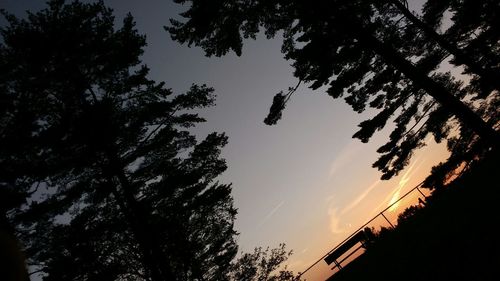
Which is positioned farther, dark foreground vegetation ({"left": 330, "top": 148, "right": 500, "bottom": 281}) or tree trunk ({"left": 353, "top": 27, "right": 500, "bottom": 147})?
tree trunk ({"left": 353, "top": 27, "right": 500, "bottom": 147})

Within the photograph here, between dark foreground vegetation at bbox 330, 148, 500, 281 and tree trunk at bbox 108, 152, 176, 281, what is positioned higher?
tree trunk at bbox 108, 152, 176, 281

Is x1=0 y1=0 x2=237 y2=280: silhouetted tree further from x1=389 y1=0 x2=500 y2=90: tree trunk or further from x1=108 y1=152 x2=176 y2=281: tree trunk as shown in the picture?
x1=389 y1=0 x2=500 y2=90: tree trunk

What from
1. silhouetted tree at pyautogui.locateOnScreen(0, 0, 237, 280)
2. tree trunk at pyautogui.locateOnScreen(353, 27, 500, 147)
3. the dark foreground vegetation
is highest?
silhouetted tree at pyautogui.locateOnScreen(0, 0, 237, 280)

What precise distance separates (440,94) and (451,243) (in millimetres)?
6836

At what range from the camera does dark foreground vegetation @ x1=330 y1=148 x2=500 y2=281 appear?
6.10 meters

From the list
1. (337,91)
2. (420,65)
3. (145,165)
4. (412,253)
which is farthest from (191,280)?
(420,65)

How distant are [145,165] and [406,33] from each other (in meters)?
13.5

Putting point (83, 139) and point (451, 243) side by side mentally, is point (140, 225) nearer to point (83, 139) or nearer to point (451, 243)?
point (83, 139)

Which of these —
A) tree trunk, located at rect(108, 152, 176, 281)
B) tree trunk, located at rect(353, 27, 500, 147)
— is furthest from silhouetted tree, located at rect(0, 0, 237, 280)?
tree trunk, located at rect(353, 27, 500, 147)

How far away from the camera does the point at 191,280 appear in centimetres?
2081

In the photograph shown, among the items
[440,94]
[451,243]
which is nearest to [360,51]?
[440,94]

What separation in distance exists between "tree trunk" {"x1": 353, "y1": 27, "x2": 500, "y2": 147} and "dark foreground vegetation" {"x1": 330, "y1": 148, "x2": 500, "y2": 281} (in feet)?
4.29

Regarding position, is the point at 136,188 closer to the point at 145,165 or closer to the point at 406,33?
the point at 145,165

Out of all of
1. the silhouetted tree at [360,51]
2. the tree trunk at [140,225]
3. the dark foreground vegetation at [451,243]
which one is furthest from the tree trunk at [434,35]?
the tree trunk at [140,225]
